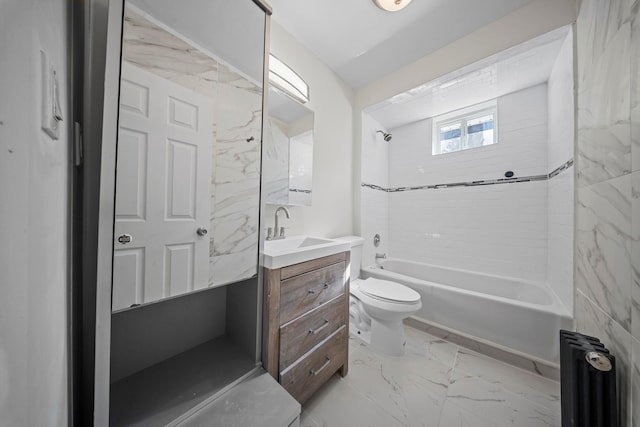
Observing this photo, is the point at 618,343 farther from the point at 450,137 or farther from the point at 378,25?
the point at 450,137

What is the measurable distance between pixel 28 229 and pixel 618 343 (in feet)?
5.46

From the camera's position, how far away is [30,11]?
1.15 feet

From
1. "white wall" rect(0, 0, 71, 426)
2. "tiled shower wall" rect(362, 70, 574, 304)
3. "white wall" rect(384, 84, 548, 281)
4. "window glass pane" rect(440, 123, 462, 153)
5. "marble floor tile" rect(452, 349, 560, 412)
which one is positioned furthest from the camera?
"window glass pane" rect(440, 123, 462, 153)

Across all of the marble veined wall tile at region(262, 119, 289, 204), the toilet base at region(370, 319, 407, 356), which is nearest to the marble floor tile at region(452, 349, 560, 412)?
the toilet base at region(370, 319, 407, 356)

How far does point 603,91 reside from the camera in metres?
0.92

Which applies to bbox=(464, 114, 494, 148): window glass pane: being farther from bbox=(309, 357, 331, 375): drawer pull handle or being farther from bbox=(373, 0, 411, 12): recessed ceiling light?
bbox=(309, 357, 331, 375): drawer pull handle

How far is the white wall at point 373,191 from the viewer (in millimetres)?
2475

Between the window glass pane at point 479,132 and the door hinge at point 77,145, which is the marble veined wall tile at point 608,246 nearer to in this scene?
the window glass pane at point 479,132

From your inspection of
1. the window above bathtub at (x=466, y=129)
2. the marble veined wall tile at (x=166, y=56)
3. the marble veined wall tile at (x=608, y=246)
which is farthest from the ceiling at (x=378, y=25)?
the marble veined wall tile at (x=608, y=246)

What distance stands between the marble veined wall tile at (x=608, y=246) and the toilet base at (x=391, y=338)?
107 centimetres

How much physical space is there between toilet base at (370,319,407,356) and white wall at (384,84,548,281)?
136 centimetres

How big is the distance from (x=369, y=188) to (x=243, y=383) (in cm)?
222

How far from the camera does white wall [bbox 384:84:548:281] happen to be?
2090 millimetres

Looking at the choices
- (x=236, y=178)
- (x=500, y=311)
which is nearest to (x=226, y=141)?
(x=236, y=178)
